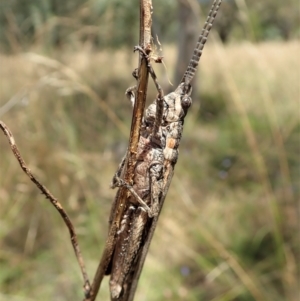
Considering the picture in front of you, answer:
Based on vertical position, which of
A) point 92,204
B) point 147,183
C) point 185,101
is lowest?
point 92,204

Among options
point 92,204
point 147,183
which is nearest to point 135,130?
point 147,183

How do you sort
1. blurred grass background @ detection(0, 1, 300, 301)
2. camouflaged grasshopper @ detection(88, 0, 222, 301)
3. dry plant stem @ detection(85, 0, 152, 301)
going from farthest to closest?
1. blurred grass background @ detection(0, 1, 300, 301)
2. camouflaged grasshopper @ detection(88, 0, 222, 301)
3. dry plant stem @ detection(85, 0, 152, 301)

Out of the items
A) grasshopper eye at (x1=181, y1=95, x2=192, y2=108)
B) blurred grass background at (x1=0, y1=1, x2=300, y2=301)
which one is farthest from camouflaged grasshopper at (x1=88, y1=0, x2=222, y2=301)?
blurred grass background at (x1=0, y1=1, x2=300, y2=301)

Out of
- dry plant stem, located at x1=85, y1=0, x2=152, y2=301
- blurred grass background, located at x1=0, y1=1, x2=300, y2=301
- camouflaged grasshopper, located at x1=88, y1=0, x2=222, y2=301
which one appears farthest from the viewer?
blurred grass background, located at x1=0, y1=1, x2=300, y2=301

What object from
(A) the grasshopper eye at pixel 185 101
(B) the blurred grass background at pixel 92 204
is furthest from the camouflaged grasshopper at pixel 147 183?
(B) the blurred grass background at pixel 92 204

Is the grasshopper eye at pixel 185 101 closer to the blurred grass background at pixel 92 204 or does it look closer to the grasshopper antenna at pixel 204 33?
the grasshopper antenna at pixel 204 33

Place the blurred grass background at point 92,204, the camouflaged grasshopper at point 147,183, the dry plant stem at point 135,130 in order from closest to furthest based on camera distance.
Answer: the dry plant stem at point 135,130 → the camouflaged grasshopper at point 147,183 → the blurred grass background at point 92,204

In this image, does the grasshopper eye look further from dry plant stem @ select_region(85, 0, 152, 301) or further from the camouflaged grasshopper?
dry plant stem @ select_region(85, 0, 152, 301)

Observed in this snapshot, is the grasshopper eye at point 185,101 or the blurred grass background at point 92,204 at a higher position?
the grasshopper eye at point 185,101

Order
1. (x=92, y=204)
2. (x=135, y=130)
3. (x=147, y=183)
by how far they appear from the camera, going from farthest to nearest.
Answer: (x=92, y=204) < (x=147, y=183) < (x=135, y=130)

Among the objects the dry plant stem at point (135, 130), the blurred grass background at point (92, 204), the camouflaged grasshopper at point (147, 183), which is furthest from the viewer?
A: the blurred grass background at point (92, 204)

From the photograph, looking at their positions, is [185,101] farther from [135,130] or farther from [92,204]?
[92,204]
